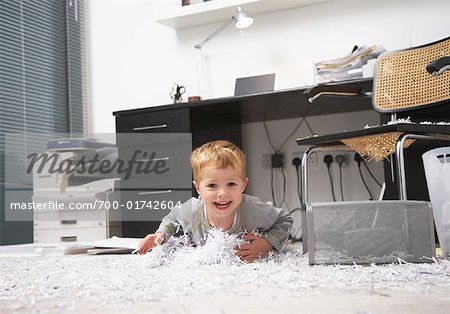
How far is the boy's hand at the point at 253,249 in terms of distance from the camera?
1547 millimetres

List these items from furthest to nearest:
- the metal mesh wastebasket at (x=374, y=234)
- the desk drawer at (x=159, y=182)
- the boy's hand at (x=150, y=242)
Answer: the desk drawer at (x=159, y=182) < the boy's hand at (x=150, y=242) < the metal mesh wastebasket at (x=374, y=234)

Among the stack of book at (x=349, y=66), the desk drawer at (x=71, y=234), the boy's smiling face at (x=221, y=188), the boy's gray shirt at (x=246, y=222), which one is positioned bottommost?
the desk drawer at (x=71, y=234)

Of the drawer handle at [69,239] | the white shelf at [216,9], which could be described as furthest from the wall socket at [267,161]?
the drawer handle at [69,239]

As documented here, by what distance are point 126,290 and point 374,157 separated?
1.22 metres

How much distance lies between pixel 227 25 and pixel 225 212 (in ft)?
5.82

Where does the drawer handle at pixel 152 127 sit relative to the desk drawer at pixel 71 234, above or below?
above

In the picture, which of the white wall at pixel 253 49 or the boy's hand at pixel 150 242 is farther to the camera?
the white wall at pixel 253 49

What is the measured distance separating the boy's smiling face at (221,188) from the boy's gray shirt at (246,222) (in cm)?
7

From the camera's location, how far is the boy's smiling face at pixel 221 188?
5.19 feet

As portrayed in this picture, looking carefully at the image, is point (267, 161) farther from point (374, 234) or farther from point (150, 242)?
point (374, 234)

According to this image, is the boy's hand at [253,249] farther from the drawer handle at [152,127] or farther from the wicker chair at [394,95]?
the drawer handle at [152,127]

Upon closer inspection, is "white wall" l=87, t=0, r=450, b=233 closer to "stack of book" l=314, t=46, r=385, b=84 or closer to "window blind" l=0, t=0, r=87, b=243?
"window blind" l=0, t=0, r=87, b=243

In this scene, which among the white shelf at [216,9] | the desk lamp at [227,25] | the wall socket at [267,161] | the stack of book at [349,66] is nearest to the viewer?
the stack of book at [349,66]

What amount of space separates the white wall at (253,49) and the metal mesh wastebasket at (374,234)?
148cm
